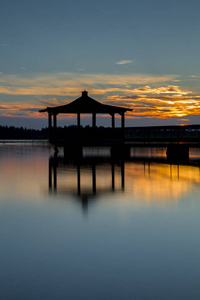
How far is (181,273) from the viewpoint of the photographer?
453 centimetres

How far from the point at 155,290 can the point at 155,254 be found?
3.92 feet

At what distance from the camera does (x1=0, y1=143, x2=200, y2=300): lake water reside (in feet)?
13.5

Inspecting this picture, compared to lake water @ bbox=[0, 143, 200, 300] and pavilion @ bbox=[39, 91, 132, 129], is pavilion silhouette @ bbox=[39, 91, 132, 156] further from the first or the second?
lake water @ bbox=[0, 143, 200, 300]

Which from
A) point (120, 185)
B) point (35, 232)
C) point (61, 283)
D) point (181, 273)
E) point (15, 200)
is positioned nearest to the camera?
point (61, 283)

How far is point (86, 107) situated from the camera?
29.0 metres

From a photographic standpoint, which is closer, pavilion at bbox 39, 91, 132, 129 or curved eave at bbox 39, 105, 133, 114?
pavilion at bbox 39, 91, 132, 129

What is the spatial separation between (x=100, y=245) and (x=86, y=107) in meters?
23.7

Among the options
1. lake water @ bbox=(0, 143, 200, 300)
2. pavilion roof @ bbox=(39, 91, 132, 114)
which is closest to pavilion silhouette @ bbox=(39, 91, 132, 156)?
pavilion roof @ bbox=(39, 91, 132, 114)

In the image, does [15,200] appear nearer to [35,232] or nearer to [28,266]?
[35,232]

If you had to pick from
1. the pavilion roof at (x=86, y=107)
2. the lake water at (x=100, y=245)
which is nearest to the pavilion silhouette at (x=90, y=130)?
the pavilion roof at (x=86, y=107)

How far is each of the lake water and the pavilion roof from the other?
1843 centimetres

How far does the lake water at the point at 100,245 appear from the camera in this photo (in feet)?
13.5

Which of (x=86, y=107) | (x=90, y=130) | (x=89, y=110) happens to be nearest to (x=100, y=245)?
(x=86, y=107)

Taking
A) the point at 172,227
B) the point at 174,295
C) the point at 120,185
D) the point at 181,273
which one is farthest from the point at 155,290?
the point at 120,185
